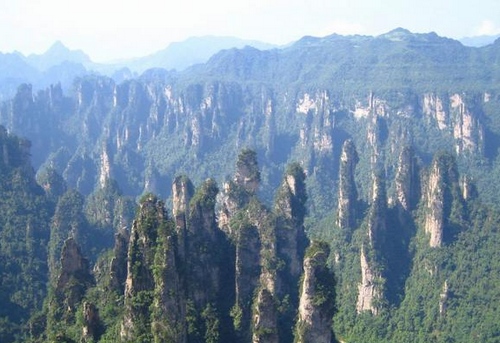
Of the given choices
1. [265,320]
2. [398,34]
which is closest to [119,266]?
[265,320]

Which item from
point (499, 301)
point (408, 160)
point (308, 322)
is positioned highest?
point (408, 160)

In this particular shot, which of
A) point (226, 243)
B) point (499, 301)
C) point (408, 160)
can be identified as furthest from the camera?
point (408, 160)

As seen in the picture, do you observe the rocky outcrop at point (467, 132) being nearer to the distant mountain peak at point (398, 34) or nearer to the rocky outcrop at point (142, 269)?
the distant mountain peak at point (398, 34)

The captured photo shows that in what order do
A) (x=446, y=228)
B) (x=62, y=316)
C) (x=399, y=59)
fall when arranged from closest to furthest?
(x=62, y=316) < (x=446, y=228) < (x=399, y=59)

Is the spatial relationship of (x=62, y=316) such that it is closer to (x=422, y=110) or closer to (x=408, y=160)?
(x=408, y=160)

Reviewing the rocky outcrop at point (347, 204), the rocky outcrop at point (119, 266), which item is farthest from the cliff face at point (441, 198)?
the rocky outcrop at point (119, 266)

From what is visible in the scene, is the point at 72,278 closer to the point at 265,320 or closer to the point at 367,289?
the point at 265,320

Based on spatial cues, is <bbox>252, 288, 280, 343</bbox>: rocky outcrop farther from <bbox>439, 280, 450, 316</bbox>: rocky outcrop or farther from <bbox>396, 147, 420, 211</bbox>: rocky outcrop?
<bbox>396, 147, 420, 211</bbox>: rocky outcrop

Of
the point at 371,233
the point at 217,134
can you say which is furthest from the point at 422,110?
the point at 371,233
